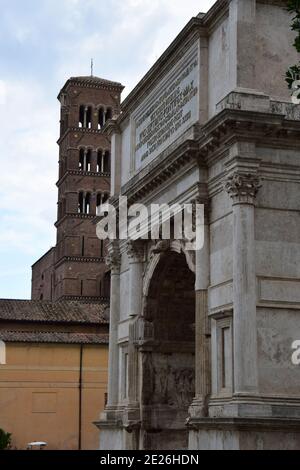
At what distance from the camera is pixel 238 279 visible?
17.7 m

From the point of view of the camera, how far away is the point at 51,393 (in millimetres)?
36875

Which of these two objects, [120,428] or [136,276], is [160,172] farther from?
[120,428]

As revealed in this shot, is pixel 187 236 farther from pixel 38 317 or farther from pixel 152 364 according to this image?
pixel 38 317

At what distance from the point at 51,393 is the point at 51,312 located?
5.86 meters

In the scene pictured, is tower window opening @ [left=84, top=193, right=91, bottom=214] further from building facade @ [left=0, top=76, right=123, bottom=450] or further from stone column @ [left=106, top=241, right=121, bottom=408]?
stone column @ [left=106, top=241, right=121, bottom=408]

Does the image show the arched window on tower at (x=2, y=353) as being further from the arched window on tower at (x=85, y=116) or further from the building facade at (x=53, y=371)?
the arched window on tower at (x=85, y=116)

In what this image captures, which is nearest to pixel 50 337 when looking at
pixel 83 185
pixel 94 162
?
pixel 83 185

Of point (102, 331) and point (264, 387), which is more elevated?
point (102, 331)

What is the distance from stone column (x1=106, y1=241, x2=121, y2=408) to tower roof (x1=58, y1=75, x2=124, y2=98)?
135ft

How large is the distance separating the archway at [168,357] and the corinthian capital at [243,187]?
5151 millimetres

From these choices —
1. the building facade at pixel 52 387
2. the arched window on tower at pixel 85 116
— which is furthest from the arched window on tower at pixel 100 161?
the building facade at pixel 52 387

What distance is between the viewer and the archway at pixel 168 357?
23.3 metres
